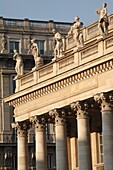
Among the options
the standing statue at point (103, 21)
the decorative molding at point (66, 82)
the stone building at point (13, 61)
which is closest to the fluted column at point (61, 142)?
the decorative molding at point (66, 82)

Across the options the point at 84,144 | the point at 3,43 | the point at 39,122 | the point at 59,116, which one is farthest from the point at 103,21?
the point at 3,43

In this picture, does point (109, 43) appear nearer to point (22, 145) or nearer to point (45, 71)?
point (45, 71)

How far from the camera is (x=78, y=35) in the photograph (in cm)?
7656

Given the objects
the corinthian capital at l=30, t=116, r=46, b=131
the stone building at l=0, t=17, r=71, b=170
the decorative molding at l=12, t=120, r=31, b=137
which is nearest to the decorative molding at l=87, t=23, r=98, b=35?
the corinthian capital at l=30, t=116, r=46, b=131

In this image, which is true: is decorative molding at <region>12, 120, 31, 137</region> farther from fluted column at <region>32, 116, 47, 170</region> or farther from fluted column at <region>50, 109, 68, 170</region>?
fluted column at <region>50, 109, 68, 170</region>

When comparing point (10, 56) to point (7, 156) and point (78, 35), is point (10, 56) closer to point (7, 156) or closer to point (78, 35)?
point (7, 156)

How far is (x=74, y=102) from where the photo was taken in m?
75.0

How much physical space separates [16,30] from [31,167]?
22493mm

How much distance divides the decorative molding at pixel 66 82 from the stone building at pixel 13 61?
3784 cm

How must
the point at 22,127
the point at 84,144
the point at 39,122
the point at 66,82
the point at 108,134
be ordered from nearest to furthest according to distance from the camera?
1. the point at 108,134
2. the point at 84,144
3. the point at 66,82
4. the point at 39,122
5. the point at 22,127

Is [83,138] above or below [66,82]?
below

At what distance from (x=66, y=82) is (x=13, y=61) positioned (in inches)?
2186

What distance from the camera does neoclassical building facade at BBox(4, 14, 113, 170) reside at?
6994cm

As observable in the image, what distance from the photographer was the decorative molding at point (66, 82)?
69.4 m
